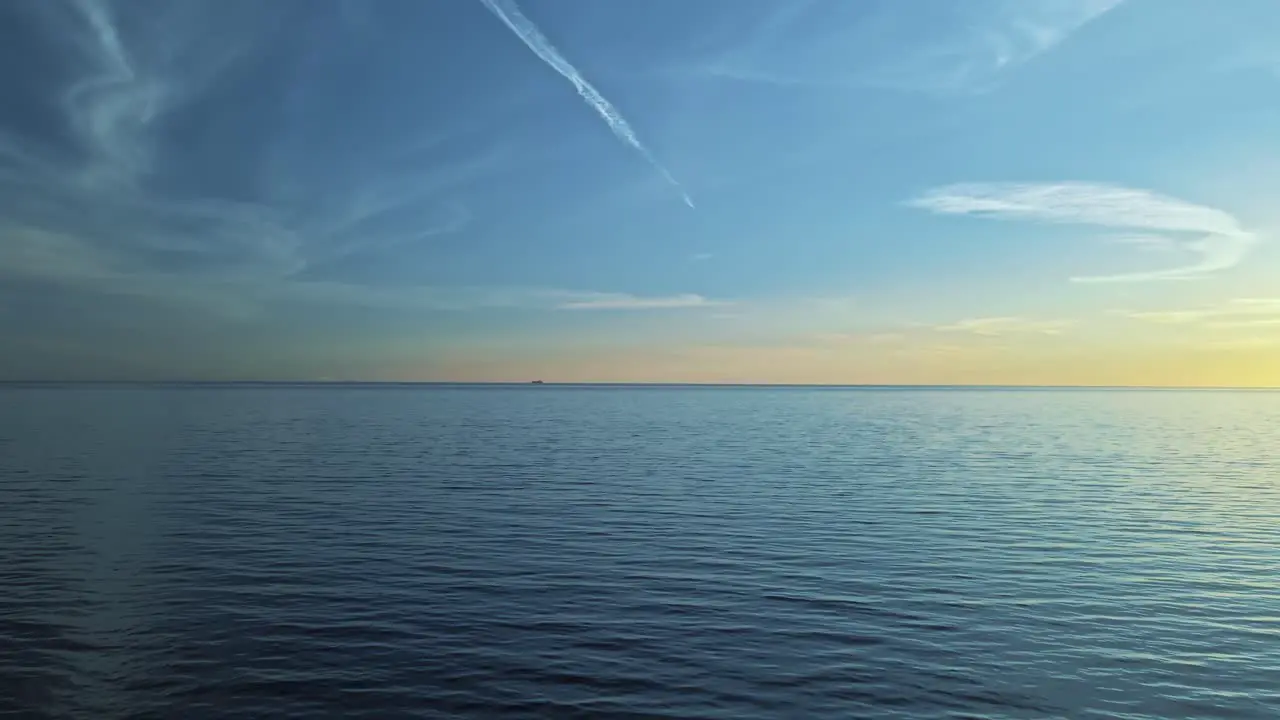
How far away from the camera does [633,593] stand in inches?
1054

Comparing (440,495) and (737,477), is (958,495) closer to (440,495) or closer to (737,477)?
(737,477)

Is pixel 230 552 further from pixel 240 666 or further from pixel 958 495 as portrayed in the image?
pixel 958 495

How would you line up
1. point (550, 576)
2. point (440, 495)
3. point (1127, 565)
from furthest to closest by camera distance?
1. point (440, 495)
2. point (1127, 565)
3. point (550, 576)

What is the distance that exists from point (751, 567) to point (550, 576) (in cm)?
741

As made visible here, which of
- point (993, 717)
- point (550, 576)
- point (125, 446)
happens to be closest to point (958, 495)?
point (550, 576)

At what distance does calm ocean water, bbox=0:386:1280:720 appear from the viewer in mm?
18219

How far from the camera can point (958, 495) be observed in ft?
164

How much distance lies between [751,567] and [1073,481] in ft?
123

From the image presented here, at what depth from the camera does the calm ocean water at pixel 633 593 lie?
1822 centimetres

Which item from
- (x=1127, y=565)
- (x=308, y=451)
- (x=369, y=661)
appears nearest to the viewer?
(x=369, y=661)

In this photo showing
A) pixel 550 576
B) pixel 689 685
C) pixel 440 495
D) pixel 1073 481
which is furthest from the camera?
pixel 1073 481

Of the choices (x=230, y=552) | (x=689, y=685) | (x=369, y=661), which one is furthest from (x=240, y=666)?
(x=230, y=552)

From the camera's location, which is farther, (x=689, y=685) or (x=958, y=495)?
(x=958, y=495)

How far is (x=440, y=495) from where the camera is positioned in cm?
4812
